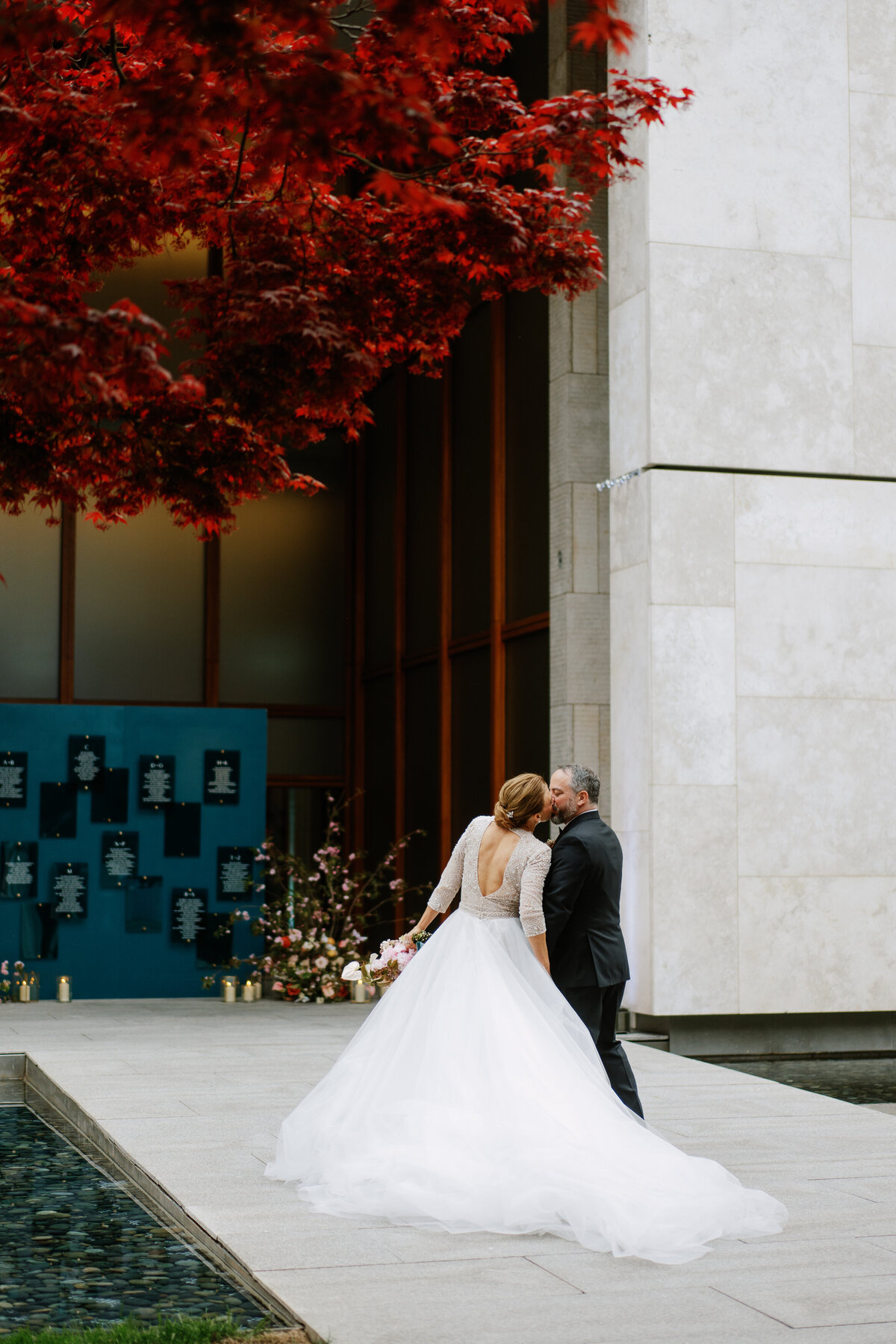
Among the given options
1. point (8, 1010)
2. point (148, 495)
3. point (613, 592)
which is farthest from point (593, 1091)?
point (8, 1010)

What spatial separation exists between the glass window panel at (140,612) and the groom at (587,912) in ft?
35.0

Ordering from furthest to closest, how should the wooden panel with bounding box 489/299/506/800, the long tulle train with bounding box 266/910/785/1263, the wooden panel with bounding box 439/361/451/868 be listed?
the wooden panel with bounding box 439/361/451/868 < the wooden panel with bounding box 489/299/506/800 < the long tulle train with bounding box 266/910/785/1263

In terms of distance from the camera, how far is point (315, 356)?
21.5 feet

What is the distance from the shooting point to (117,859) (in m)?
14.2

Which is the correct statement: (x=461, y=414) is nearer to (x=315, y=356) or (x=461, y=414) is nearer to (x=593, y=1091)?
(x=315, y=356)

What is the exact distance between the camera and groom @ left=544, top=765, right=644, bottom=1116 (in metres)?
6.88

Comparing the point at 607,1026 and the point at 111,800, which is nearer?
the point at 607,1026

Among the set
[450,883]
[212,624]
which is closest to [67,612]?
[212,624]

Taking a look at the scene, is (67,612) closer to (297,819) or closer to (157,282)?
(297,819)

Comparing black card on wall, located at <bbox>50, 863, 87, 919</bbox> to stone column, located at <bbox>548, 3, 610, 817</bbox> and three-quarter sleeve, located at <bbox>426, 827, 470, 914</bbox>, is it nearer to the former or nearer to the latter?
stone column, located at <bbox>548, 3, 610, 817</bbox>

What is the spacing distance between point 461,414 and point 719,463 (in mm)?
4150

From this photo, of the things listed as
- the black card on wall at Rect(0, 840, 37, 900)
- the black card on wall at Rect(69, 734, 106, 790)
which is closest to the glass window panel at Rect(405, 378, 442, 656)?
the black card on wall at Rect(69, 734, 106, 790)

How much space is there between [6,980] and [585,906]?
831 cm

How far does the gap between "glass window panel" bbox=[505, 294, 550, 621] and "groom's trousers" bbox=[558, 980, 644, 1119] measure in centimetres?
619
